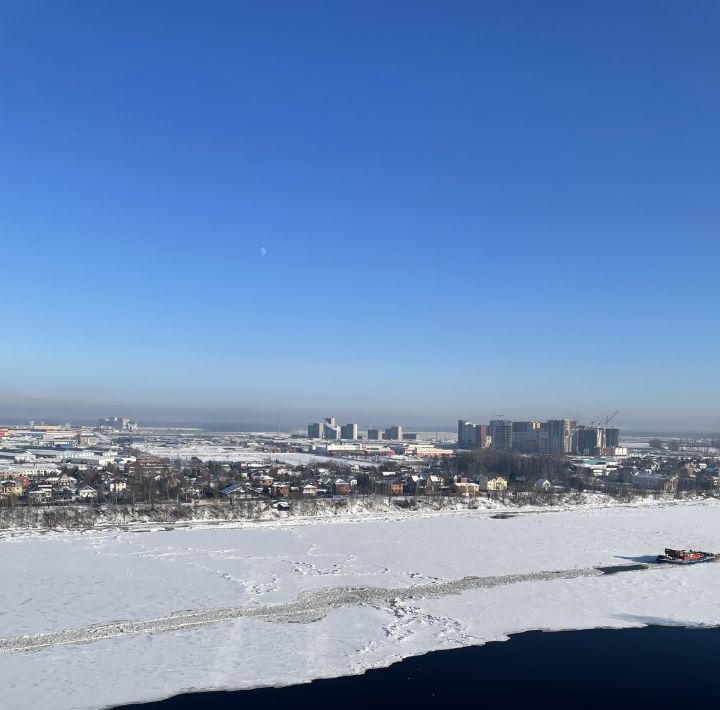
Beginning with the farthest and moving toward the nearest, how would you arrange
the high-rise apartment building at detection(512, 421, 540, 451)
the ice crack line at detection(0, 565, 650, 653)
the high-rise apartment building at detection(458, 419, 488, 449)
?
1. the high-rise apartment building at detection(458, 419, 488, 449)
2. the high-rise apartment building at detection(512, 421, 540, 451)
3. the ice crack line at detection(0, 565, 650, 653)

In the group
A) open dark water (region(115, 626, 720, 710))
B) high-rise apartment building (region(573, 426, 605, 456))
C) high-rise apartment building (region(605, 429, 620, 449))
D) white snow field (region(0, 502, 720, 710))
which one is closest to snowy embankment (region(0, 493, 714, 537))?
white snow field (region(0, 502, 720, 710))

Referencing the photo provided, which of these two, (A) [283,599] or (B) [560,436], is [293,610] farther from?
(B) [560,436]

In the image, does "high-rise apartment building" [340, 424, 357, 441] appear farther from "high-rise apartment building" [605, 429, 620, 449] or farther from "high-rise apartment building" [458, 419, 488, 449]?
"high-rise apartment building" [605, 429, 620, 449]

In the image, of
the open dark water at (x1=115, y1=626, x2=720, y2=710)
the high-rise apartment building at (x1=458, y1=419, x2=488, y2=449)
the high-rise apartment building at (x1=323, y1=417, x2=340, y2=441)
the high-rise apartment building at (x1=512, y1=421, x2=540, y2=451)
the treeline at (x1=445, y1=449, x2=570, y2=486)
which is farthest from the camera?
the high-rise apartment building at (x1=323, y1=417, x2=340, y2=441)

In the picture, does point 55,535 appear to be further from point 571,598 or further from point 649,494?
point 649,494

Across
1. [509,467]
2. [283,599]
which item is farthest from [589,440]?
[283,599]

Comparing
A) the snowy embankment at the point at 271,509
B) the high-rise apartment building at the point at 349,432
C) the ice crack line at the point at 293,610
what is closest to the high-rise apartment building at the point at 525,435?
the high-rise apartment building at the point at 349,432

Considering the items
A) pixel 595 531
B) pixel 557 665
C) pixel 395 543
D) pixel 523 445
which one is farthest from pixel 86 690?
pixel 523 445
